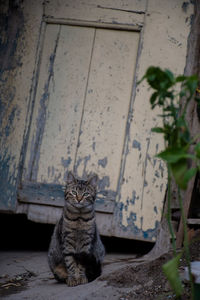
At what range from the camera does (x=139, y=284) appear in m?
2.67

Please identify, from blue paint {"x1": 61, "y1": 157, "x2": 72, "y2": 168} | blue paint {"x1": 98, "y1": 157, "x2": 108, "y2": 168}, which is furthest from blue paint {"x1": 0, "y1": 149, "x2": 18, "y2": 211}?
blue paint {"x1": 98, "y1": 157, "x2": 108, "y2": 168}

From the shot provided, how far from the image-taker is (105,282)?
279 cm

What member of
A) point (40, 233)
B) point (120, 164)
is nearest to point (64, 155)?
point (120, 164)

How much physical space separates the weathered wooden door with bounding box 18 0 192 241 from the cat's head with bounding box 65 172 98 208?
0.35 metres

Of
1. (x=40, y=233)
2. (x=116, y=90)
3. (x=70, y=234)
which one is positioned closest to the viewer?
(x=70, y=234)

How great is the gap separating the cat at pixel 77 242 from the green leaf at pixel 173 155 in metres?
1.94

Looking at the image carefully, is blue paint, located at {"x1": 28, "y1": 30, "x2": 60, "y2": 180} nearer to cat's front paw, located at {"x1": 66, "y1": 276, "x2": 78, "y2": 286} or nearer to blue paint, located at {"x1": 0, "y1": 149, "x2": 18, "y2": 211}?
blue paint, located at {"x1": 0, "y1": 149, "x2": 18, "y2": 211}

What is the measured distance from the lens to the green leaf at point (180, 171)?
128 centimetres

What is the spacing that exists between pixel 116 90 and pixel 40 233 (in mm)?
1942

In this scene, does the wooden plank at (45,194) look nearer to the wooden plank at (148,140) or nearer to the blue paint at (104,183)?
the blue paint at (104,183)

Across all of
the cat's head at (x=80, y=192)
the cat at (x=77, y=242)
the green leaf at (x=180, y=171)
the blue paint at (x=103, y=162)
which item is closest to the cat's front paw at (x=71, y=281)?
the cat at (x=77, y=242)

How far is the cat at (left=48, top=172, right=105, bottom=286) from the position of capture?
3092 millimetres

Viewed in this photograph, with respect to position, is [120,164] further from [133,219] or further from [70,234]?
[70,234]

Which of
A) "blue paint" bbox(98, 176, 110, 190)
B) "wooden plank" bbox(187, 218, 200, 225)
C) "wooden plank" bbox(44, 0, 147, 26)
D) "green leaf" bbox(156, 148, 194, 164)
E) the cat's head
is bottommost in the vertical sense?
"wooden plank" bbox(187, 218, 200, 225)
